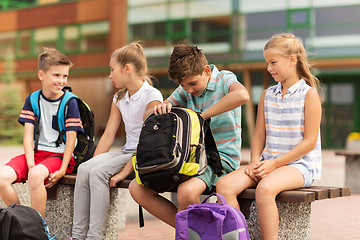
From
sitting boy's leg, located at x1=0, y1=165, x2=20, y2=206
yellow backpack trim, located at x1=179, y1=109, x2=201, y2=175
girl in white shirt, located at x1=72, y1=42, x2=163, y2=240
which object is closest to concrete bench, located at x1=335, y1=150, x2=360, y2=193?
girl in white shirt, located at x1=72, y1=42, x2=163, y2=240

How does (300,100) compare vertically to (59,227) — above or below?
above

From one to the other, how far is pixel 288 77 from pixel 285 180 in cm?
82

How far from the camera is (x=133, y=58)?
478cm

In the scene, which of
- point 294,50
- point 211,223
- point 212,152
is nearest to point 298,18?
point 294,50

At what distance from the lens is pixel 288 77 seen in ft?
13.3

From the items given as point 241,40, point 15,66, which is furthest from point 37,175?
point 15,66

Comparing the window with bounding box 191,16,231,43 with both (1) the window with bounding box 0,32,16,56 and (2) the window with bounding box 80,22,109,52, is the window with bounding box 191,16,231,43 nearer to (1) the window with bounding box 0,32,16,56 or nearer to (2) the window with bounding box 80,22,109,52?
(2) the window with bounding box 80,22,109,52

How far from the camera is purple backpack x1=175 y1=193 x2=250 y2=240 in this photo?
3.48 metres

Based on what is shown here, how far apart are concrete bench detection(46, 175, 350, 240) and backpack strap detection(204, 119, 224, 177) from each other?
0.91 ft

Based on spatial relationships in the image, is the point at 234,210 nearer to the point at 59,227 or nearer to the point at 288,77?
the point at 288,77

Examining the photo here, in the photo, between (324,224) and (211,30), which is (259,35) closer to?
(211,30)

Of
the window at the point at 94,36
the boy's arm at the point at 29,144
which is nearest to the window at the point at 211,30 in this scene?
the window at the point at 94,36

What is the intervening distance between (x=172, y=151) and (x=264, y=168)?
0.65m

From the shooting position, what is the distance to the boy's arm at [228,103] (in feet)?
13.3
